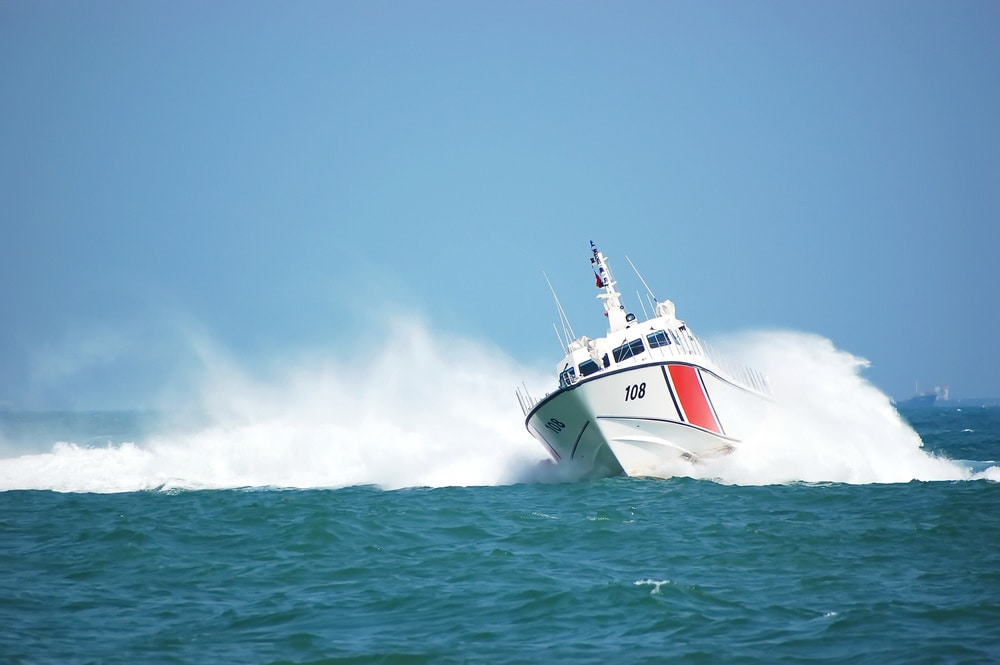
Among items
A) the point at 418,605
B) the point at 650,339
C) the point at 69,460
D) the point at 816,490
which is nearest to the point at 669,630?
the point at 418,605

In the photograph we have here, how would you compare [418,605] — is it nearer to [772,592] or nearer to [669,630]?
[669,630]

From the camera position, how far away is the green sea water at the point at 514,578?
1097 centimetres

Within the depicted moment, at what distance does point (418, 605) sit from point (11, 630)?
18.4ft

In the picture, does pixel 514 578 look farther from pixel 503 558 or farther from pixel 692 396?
pixel 692 396

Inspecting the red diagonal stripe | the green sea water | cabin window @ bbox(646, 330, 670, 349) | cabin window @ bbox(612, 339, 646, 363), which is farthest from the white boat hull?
the green sea water

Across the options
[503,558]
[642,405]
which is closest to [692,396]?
[642,405]

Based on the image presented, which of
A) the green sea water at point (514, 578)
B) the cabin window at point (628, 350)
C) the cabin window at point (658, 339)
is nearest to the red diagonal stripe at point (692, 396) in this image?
the cabin window at point (658, 339)

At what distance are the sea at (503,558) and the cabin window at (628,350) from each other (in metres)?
3.79

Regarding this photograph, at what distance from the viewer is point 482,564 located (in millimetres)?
15250

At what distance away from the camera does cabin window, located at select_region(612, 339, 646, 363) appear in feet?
86.8

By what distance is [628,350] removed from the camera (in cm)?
2656

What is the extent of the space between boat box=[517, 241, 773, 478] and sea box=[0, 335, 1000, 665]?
764mm

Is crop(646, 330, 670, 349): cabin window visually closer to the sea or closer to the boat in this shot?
the boat

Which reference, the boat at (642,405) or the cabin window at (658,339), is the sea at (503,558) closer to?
the boat at (642,405)
